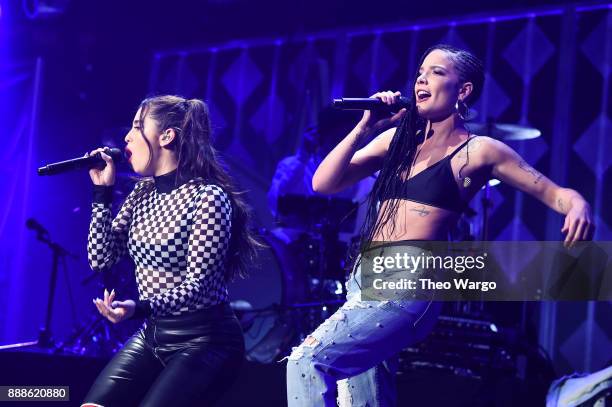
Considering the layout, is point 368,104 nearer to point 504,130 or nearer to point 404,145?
point 404,145

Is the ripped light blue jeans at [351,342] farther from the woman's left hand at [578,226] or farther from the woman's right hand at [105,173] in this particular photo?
the woman's right hand at [105,173]

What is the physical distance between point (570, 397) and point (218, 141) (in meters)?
5.37

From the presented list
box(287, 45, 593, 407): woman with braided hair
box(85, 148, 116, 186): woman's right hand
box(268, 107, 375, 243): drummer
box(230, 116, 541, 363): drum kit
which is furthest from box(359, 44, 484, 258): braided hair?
box(268, 107, 375, 243): drummer

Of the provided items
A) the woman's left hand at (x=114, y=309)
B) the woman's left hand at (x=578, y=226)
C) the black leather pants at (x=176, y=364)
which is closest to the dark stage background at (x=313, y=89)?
the black leather pants at (x=176, y=364)

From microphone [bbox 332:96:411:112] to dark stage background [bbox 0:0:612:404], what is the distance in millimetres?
3495

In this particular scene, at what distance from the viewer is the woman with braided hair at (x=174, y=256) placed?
2.69 m

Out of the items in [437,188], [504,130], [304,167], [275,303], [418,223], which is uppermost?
[504,130]

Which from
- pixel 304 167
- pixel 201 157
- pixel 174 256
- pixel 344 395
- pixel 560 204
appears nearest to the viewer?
pixel 560 204

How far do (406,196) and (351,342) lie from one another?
22.4 inches

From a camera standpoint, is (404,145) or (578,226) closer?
(578,226)

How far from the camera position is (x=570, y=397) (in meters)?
3.45

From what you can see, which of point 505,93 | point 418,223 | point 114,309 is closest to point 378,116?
point 418,223

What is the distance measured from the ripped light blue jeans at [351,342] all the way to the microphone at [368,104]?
0.59m

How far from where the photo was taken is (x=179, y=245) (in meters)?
2.90
